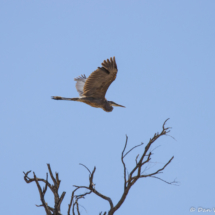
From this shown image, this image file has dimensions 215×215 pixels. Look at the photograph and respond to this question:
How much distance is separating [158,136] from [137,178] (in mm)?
886

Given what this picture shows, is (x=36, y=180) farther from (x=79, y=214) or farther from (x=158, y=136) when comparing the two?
(x=158, y=136)

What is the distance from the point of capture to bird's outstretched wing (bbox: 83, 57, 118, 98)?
984 centimetres

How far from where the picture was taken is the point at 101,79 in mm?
10234

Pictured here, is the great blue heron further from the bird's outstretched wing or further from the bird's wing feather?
the bird's wing feather

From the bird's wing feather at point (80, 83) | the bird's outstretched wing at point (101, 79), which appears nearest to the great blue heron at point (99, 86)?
the bird's outstretched wing at point (101, 79)

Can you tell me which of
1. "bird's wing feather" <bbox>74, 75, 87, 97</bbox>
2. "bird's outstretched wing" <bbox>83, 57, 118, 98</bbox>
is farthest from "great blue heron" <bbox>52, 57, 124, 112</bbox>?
"bird's wing feather" <bbox>74, 75, 87, 97</bbox>

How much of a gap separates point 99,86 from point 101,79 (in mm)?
367

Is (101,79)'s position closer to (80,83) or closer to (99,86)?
(99,86)

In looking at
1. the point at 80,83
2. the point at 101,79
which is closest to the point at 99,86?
the point at 101,79

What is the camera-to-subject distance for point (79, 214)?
6922mm

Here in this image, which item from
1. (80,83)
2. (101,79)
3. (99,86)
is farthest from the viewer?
(80,83)

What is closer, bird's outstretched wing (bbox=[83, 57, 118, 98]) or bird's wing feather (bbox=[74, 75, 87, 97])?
bird's outstretched wing (bbox=[83, 57, 118, 98])

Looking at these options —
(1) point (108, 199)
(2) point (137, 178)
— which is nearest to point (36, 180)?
(1) point (108, 199)

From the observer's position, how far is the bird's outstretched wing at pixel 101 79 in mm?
9837
